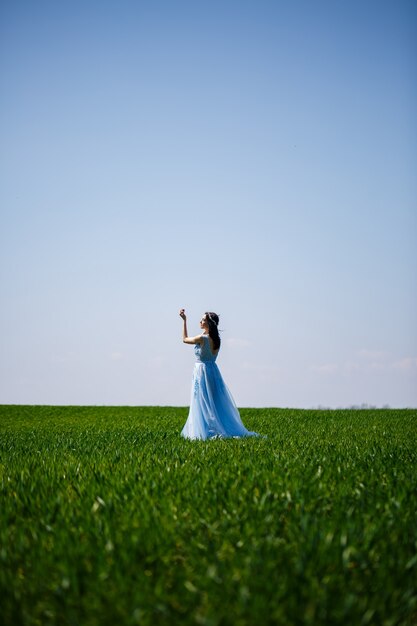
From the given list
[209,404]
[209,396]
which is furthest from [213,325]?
[209,404]

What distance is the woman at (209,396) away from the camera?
50.0 ft

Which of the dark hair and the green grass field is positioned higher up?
the dark hair

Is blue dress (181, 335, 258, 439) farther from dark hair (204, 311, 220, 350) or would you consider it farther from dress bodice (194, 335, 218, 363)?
dark hair (204, 311, 220, 350)

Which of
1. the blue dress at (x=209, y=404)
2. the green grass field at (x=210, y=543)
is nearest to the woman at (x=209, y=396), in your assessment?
the blue dress at (x=209, y=404)

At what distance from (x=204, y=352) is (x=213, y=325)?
0.74 m

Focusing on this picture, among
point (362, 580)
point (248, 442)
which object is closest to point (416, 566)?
point (362, 580)

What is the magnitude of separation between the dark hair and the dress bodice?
0.18 m

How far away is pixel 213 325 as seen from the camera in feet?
50.4

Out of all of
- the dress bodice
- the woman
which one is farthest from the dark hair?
the dress bodice

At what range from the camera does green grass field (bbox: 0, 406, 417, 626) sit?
401 centimetres

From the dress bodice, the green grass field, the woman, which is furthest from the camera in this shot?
the dress bodice

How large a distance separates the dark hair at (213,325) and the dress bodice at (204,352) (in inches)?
7.2

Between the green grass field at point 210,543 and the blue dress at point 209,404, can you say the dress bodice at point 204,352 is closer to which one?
the blue dress at point 209,404

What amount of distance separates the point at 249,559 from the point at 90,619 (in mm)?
1221
